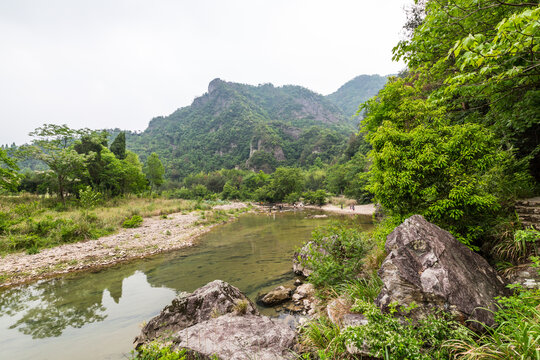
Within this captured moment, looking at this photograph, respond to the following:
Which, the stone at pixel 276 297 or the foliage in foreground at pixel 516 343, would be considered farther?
the stone at pixel 276 297

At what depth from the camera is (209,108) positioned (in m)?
175

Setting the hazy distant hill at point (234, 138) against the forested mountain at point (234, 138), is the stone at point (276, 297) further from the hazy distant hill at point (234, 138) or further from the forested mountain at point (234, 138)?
the hazy distant hill at point (234, 138)

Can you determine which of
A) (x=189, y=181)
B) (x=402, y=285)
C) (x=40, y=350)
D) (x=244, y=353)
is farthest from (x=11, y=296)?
(x=189, y=181)

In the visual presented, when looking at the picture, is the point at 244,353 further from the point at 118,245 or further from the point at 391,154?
the point at 118,245

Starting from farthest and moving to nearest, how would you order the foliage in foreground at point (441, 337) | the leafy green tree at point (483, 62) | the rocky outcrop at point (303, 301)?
the rocky outcrop at point (303, 301) < the leafy green tree at point (483, 62) < the foliage in foreground at point (441, 337)

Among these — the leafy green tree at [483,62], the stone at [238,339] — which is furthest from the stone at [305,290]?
the leafy green tree at [483,62]

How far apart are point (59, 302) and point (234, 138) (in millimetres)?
125581

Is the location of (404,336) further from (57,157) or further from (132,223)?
(57,157)

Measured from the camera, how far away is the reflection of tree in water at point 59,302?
239 inches

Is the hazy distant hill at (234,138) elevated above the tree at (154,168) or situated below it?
above

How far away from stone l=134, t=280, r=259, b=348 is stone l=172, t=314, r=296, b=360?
0.62 meters

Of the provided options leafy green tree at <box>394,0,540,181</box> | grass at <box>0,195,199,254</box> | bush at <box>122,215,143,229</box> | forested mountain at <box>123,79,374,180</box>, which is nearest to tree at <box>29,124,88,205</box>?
grass at <box>0,195,199,254</box>

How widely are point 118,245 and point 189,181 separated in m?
71.7

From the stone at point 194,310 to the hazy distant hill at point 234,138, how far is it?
3630 inches
